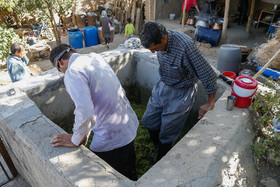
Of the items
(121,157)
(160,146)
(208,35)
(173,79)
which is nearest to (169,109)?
(173,79)

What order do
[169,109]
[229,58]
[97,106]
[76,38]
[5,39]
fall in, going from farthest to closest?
1. [76,38]
2. [5,39]
3. [229,58]
4. [169,109]
5. [97,106]

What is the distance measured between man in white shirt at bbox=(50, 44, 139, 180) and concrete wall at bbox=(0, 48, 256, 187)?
186mm

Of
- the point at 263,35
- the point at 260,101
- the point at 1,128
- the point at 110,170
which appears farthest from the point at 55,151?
the point at 263,35

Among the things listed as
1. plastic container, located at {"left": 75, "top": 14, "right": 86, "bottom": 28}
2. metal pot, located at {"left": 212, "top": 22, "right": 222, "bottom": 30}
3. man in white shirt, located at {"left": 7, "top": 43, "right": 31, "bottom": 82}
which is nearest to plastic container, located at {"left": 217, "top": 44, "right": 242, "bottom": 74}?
man in white shirt, located at {"left": 7, "top": 43, "right": 31, "bottom": 82}

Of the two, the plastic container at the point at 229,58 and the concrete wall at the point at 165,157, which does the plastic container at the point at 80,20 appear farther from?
the concrete wall at the point at 165,157

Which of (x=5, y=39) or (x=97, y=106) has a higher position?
(x=97, y=106)

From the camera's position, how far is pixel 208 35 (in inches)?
282

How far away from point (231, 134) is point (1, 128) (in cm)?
264

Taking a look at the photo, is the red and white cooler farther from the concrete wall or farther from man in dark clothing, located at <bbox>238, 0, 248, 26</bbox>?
man in dark clothing, located at <bbox>238, 0, 248, 26</bbox>

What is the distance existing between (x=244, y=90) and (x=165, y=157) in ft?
3.94

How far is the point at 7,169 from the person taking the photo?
305 centimetres

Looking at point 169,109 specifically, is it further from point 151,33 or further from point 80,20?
point 80,20

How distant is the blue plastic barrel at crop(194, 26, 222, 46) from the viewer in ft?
23.1

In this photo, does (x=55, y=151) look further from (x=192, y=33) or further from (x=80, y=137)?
(x=192, y=33)
